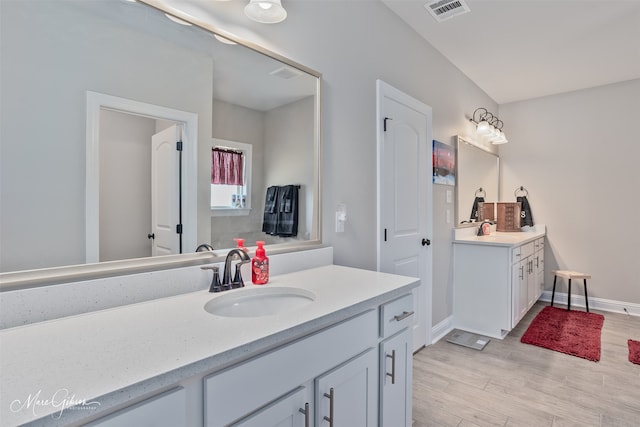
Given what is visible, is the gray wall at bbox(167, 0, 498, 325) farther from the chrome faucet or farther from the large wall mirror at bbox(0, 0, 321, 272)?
the chrome faucet

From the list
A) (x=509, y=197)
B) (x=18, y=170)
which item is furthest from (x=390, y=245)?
(x=509, y=197)

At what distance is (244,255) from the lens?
130cm

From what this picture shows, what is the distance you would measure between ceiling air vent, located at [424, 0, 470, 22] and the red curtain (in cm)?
182

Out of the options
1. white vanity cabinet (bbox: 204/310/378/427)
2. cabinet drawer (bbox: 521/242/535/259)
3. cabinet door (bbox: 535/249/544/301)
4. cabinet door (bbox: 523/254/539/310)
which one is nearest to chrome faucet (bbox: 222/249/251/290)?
white vanity cabinet (bbox: 204/310/378/427)

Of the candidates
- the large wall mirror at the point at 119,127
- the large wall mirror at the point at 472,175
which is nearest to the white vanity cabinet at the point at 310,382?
the large wall mirror at the point at 119,127

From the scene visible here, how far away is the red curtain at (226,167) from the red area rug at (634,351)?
10.5 ft

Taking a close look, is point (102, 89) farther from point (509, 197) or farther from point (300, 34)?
point (509, 197)

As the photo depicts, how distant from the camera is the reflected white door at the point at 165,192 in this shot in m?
1.23

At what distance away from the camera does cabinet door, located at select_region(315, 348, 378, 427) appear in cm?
103

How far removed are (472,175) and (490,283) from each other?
1.25m

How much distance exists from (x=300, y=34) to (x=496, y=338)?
2940 mm

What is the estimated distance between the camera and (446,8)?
A: 2.35m

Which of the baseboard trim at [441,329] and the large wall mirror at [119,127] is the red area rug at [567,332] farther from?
the large wall mirror at [119,127]

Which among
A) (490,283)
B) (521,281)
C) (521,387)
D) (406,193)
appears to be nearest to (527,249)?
(521,281)
